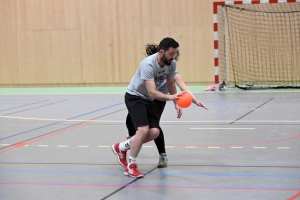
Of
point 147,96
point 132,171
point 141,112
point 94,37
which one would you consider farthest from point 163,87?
point 94,37

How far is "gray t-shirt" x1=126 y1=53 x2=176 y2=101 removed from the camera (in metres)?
6.21

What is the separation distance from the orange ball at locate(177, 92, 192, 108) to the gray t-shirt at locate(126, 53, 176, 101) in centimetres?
40

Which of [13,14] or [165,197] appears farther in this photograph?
[13,14]

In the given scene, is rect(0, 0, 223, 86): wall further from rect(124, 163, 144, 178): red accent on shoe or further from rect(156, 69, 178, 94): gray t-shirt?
rect(124, 163, 144, 178): red accent on shoe

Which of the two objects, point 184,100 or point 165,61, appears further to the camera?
point 165,61

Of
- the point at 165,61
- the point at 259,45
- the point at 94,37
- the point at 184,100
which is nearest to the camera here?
the point at 184,100

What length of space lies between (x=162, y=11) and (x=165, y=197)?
12629mm

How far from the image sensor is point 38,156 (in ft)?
24.4

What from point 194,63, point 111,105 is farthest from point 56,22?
point 111,105

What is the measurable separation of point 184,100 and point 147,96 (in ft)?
1.90

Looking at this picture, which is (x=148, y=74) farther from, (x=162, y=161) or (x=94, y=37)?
(x=94, y=37)

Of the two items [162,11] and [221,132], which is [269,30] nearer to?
[162,11]

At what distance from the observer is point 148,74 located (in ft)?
20.3

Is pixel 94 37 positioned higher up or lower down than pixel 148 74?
higher up
